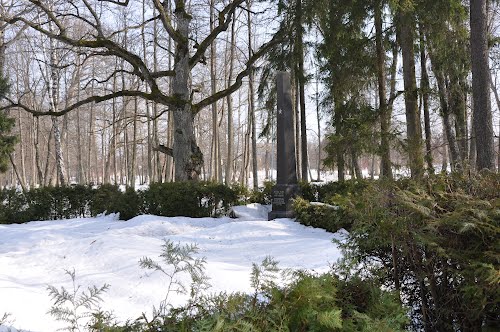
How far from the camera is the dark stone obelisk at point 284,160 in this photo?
10.3 meters

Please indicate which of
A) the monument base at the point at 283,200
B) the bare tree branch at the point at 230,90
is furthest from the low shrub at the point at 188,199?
the bare tree branch at the point at 230,90

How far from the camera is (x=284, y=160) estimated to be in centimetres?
1070

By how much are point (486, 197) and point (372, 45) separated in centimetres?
1190

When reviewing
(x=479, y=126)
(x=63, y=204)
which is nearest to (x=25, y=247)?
(x=63, y=204)

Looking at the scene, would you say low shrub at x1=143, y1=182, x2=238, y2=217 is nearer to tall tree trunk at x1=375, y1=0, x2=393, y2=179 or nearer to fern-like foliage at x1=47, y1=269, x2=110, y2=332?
tall tree trunk at x1=375, y1=0, x2=393, y2=179

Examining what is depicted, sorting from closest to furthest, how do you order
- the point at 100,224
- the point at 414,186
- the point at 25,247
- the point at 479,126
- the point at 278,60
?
1. the point at 414,186
2. the point at 25,247
3. the point at 479,126
4. the point at 100,224
5. the point at 278,60

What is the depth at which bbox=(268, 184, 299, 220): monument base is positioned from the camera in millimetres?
10172

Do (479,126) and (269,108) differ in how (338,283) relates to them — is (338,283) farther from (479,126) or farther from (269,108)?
(269,108)

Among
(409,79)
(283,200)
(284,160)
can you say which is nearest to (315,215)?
(283,200)

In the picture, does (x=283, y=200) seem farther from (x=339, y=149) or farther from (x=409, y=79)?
(x=409, y=79)

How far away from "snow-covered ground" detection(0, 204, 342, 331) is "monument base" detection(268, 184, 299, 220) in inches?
24.3

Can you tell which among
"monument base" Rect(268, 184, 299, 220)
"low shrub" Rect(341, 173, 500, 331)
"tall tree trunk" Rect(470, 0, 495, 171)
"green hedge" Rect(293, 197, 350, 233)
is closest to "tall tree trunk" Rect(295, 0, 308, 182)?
"monument base" Rect(268, 184, 299, 220)

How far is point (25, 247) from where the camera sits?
277 inches

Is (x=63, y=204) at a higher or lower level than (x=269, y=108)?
lower
